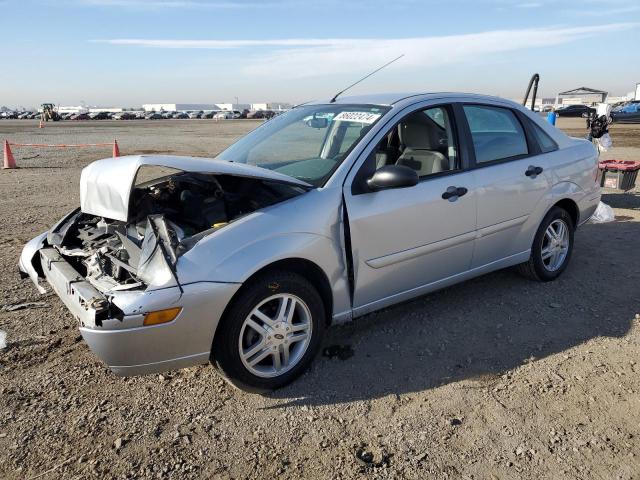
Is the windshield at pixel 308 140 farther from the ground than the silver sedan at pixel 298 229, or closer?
farther from the ground

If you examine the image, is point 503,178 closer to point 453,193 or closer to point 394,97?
point 453,193

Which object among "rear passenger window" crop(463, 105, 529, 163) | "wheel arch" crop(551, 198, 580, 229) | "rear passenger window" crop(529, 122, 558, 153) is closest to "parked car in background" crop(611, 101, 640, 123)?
"wheel arch" crop(551, 198, 580, 229)

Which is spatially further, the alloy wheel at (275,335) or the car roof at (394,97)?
the car roof at (394,97)

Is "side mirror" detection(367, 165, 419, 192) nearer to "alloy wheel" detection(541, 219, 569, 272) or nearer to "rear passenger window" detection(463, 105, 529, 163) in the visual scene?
"rear passenger window" detection(463, 105, 529, 163)

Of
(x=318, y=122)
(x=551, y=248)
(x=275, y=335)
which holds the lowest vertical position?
(x=551, y=248)

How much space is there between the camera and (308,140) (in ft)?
13.2

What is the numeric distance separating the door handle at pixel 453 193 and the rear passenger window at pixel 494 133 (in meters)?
0.37

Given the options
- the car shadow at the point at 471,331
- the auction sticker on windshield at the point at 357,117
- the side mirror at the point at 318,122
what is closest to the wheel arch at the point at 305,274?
the car shadow at the point at 471,331

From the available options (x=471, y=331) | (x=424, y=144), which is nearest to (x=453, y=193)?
(x=424, y=144)

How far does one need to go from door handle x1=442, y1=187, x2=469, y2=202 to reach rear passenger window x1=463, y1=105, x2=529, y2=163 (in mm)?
368

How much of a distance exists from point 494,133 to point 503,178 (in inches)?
16.7

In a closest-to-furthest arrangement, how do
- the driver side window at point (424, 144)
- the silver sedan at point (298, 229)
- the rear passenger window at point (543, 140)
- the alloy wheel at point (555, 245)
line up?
the silver sedan at point (298, 229), the driver side window at point (424, 144), the rear passenger window at point (543, 140), the alloy wheel at point (555, 245)

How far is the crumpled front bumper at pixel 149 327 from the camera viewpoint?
2.57 meters

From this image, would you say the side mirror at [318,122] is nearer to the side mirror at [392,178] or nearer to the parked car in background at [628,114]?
the side mirror at [392,178]
